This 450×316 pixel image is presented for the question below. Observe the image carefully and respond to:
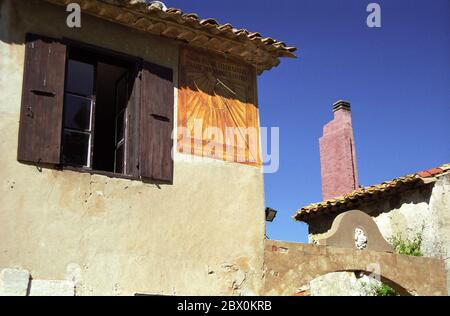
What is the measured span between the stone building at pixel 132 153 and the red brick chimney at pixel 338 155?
918cm

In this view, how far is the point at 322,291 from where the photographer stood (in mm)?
12938

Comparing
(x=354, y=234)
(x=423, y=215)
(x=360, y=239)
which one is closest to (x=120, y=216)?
(x=354, y=234)

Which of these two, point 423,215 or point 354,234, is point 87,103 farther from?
point 423,215

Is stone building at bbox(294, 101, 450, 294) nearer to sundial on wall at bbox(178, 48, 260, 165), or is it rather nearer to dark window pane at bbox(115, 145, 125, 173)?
sundial on wall at bbox(178, 48, 260, 165)

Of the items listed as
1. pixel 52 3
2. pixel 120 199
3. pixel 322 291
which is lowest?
pixel 322 291

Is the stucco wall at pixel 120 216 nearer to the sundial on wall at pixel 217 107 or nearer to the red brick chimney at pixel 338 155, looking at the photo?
the sundial on wall at pixel 217 107

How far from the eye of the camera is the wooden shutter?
7012 mm

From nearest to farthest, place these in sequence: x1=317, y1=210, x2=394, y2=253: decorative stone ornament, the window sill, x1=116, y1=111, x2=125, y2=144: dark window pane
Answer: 1. the window sill
2. x1=116, y1=111, x2=125, y2=144: dark window pane
3. x1=317, y1=210, x2=394, y2=253: decorative stone ornament

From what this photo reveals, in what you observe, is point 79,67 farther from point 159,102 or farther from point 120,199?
point 120,199

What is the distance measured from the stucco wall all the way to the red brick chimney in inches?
375

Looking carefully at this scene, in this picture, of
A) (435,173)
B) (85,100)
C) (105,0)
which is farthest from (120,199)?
(435,173)

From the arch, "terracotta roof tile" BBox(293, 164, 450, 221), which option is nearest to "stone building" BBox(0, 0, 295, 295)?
"terracotta roof tile" BBox(293, 164, 450, 221)

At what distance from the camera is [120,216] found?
261 inches

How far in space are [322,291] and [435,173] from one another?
3.75 metres
